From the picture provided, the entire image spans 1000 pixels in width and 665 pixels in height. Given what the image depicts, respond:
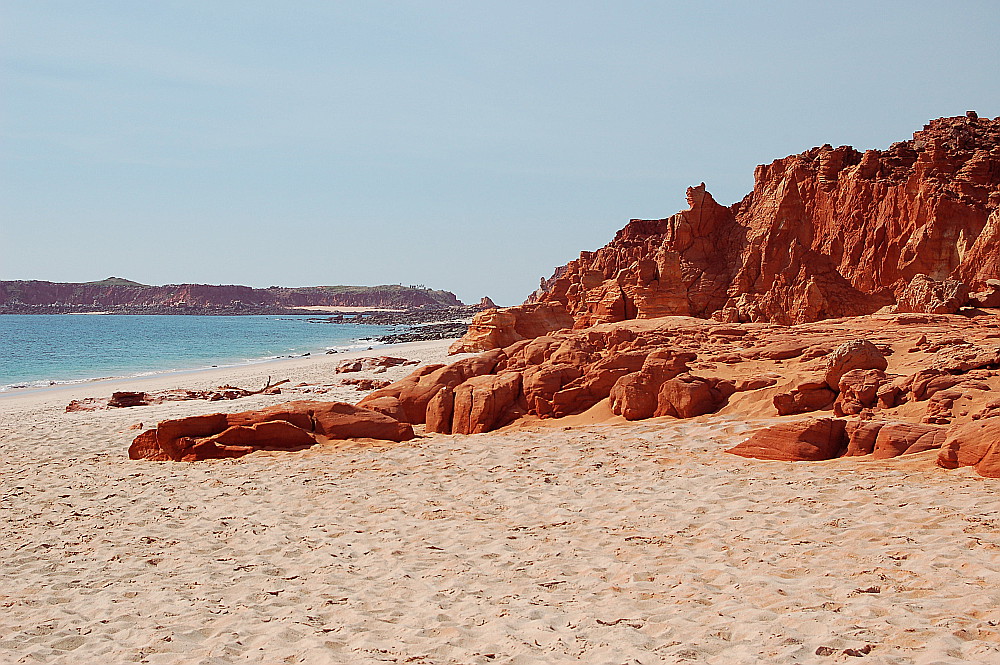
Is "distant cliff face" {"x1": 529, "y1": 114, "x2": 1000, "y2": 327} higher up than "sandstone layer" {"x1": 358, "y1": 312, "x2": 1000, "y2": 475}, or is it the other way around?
"distant cliff face" {"x1": 529, "y1": 114, "x2": 1000, "y2": 327}

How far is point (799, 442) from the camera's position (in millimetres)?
9172

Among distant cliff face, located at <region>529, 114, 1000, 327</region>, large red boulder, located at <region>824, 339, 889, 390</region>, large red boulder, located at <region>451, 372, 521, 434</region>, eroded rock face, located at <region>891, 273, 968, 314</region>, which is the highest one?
distant cliff face, located at <region>529, 114, 1000, 327</region>

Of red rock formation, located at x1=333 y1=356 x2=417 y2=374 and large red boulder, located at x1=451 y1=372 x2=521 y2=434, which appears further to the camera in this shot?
red rock formation, located at x1=333 y1=356 x2=417 y2=374

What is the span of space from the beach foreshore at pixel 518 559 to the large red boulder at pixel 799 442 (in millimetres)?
305

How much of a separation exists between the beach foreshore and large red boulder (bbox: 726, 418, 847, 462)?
30 centimetres

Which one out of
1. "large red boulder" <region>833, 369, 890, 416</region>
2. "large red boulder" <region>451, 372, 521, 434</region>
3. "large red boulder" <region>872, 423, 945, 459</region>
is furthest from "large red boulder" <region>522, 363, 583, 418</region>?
"large red boulder" <region>872, 423, 945, 459</region>

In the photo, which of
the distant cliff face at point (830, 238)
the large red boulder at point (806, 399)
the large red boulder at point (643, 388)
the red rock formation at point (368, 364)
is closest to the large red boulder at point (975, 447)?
the large red boulder at point (806, 399)

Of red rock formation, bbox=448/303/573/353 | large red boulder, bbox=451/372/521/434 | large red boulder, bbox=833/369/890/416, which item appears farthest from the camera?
red rock formation, bbox=448/303/573/353

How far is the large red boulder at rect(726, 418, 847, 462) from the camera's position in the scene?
356 inches

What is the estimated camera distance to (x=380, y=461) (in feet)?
35.9

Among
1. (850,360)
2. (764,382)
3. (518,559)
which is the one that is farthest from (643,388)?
(518,559)

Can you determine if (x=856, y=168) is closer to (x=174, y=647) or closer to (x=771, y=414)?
(x=771, y=414)

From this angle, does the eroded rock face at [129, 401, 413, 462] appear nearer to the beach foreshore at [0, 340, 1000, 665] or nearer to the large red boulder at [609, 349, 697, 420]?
the beach foreshore at [0, 340, 1000, 665]

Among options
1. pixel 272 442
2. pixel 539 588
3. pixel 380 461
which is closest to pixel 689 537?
pixel 539 588
